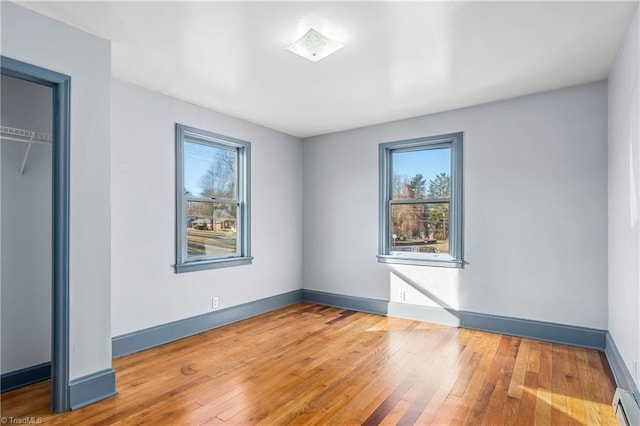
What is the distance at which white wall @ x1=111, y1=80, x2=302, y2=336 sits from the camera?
10.9 feet

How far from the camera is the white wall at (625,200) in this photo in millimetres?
2260

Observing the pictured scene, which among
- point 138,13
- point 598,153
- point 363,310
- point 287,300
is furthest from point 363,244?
point 138,13

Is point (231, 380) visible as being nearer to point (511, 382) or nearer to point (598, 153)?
point (511, 382)

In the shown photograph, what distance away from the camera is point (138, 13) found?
2.28 meters

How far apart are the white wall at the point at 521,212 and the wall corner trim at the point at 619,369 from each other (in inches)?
10.5

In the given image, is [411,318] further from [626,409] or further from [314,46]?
[314,46]

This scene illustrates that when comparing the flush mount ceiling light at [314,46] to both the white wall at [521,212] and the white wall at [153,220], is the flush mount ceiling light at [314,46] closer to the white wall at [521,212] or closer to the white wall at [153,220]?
the white wall at [153,220]

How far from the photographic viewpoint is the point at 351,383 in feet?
9.02

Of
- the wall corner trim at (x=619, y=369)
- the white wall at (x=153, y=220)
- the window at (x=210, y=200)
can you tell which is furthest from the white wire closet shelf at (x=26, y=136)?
the wall corner trim at (x=619, y=369)

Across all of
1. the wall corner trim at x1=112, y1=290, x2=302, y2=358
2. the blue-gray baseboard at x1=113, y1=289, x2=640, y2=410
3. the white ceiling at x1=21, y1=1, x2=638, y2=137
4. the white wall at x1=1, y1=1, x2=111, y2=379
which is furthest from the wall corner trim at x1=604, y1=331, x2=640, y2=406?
the wall corner trim at x1=112, y1=290, x2=302, y2=358

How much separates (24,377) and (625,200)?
473cm

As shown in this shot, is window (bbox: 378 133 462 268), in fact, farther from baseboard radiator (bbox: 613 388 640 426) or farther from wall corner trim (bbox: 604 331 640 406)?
baseboard radiator (bbox: 613 388 640 426)

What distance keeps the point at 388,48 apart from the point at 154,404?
123 inches

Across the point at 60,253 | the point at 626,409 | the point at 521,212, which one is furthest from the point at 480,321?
the point at 60,253
